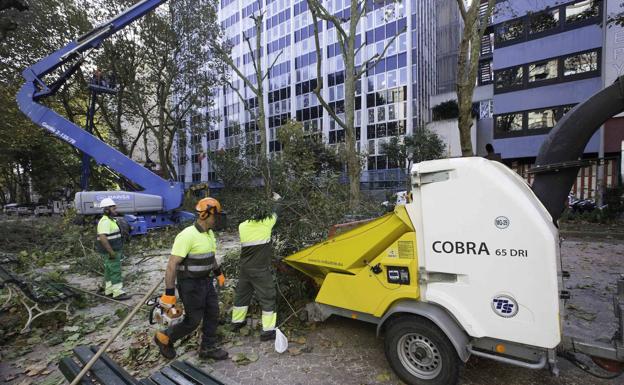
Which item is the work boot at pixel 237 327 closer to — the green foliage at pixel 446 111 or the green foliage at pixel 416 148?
the green foliage at pixel 416 148

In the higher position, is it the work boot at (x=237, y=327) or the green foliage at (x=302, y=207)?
the green foliage at (x=302, y=207)

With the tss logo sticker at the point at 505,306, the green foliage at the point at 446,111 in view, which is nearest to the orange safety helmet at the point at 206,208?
the tss logo sticker at the point at 505,306

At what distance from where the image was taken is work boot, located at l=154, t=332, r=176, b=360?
11.6ft

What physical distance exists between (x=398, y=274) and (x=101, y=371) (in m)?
2.83

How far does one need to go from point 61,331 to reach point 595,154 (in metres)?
24.1

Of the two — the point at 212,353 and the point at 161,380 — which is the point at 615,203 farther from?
the point at 161,380

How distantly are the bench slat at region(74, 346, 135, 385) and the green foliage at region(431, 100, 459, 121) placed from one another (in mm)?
28204

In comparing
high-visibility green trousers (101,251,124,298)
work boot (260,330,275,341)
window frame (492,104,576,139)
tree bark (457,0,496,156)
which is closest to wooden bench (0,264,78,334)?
high-visibility green trousers (101,251,124,298)

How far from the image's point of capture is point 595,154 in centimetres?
1831

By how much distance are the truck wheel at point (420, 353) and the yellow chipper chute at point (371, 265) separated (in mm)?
237

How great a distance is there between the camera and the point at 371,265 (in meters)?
3.30

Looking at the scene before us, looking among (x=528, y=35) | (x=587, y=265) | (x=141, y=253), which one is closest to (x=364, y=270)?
(x=587, y=265)

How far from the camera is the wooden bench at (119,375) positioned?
2.83m

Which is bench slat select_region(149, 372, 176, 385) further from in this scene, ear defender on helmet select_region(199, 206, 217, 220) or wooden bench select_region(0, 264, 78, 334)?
wooden bench select_region(0, 264, 78, 334)
